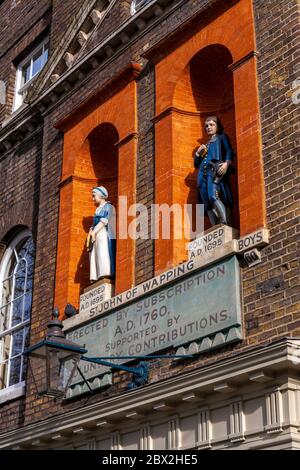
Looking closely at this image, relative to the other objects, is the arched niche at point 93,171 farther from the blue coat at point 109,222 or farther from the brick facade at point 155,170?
the blue coat at point 109,222

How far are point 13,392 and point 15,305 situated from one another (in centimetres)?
202

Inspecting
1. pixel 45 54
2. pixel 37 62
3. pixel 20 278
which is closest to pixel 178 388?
pixel 20 278

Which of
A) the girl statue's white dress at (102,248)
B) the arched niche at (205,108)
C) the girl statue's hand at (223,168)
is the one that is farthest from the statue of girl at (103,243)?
the girl statue's hand at (223,168)

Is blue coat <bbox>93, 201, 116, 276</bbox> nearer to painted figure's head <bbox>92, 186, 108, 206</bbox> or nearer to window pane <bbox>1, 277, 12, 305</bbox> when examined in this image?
painted figure's head <bbox>92, 186, 108, 206</bbox>

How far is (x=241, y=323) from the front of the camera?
9.62m

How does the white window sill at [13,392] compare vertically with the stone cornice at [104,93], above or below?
below

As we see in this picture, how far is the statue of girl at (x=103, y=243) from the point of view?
12445mm

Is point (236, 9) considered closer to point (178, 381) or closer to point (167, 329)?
point (167, 329)

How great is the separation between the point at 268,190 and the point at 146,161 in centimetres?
271

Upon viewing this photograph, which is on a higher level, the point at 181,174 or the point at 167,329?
the point at 181,174

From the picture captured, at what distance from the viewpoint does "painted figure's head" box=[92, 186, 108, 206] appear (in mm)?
13078

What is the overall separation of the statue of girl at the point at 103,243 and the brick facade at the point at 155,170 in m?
0.73

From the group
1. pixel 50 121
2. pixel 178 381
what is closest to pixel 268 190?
pixel 178 381

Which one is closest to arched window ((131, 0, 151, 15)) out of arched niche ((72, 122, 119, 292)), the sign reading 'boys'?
arched niche ((72, 122, 119, 292))
